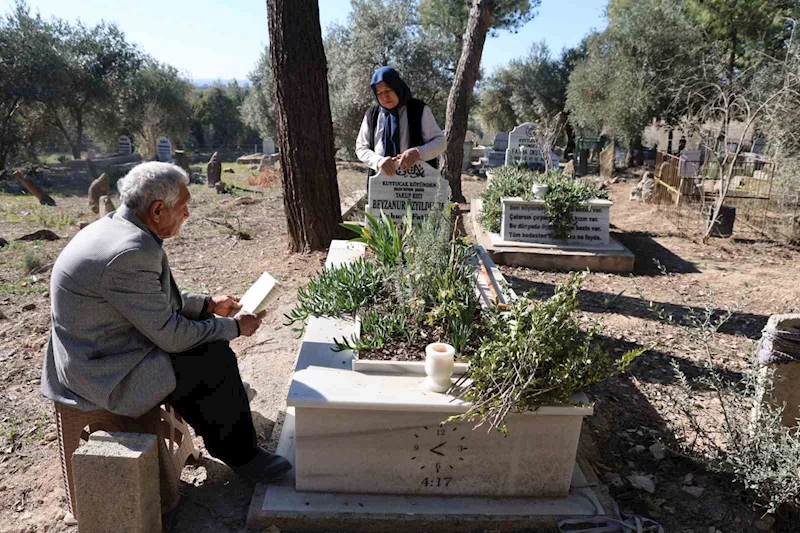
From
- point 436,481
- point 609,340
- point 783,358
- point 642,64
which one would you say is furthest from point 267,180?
point 783,358

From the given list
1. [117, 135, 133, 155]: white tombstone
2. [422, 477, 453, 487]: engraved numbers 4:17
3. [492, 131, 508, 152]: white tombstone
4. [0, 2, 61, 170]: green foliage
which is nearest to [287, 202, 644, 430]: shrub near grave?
[422, 477, 453, 487]: engraved numbers 4:17

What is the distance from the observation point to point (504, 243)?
727 cm

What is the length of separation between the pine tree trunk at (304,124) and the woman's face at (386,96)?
151 centimetres

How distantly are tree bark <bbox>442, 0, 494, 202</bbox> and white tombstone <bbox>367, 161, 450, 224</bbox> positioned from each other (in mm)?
5201

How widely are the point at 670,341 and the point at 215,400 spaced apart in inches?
148

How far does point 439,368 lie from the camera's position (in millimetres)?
2438

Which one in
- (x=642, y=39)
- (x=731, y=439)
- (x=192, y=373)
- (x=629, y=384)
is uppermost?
(x=642, y=39)

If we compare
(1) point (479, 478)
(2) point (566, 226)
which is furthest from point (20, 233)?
(1) point (479, 478)

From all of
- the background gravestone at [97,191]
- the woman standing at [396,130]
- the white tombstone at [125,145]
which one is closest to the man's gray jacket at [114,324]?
the woman standing at [396,130]

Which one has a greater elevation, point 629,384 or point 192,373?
point 192,373

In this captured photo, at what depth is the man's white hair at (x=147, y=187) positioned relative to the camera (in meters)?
2.26

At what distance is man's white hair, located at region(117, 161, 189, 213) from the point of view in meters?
2.26

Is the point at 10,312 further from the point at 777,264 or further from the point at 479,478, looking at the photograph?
the point at 777,264

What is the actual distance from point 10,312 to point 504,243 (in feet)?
17.2
